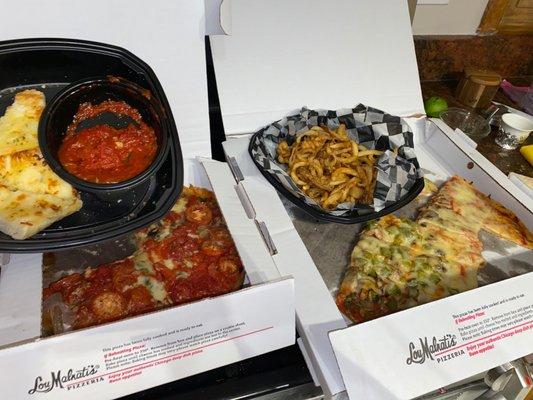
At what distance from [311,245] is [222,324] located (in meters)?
0.46

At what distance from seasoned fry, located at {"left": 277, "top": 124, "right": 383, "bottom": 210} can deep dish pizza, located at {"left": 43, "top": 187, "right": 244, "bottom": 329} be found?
325mm

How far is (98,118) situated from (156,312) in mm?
575

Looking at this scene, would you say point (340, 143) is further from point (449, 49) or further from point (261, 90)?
point (449, 49)

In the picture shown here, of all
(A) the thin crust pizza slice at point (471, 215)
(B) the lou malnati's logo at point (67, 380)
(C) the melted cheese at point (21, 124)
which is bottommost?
(A) the thin crust pizza slice at point (471, 215)

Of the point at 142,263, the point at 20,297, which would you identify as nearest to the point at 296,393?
the point at 142,263

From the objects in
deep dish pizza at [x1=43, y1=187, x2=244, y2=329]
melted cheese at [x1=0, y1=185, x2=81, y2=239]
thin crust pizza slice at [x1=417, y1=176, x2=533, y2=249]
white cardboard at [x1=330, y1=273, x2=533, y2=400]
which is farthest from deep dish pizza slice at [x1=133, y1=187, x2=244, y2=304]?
thin crust pizza slice at [x1=417, y1=176, x2=533, y2=249]

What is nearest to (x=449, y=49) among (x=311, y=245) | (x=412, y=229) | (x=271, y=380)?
(x=412, y=229)

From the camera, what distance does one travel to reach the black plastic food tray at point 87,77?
0.95m

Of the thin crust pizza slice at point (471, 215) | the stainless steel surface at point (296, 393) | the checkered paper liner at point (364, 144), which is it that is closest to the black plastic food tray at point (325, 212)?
the checkered paper liner at point (364, 144)

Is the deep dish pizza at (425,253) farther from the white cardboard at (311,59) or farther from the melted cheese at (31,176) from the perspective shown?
the melted cheese at (31,176)

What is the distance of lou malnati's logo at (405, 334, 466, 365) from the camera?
0.89 meters

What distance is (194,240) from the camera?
1128 mm

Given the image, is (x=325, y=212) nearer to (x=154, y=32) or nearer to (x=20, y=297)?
(x=154, y=32)

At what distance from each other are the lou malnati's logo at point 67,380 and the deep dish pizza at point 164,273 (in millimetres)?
186
